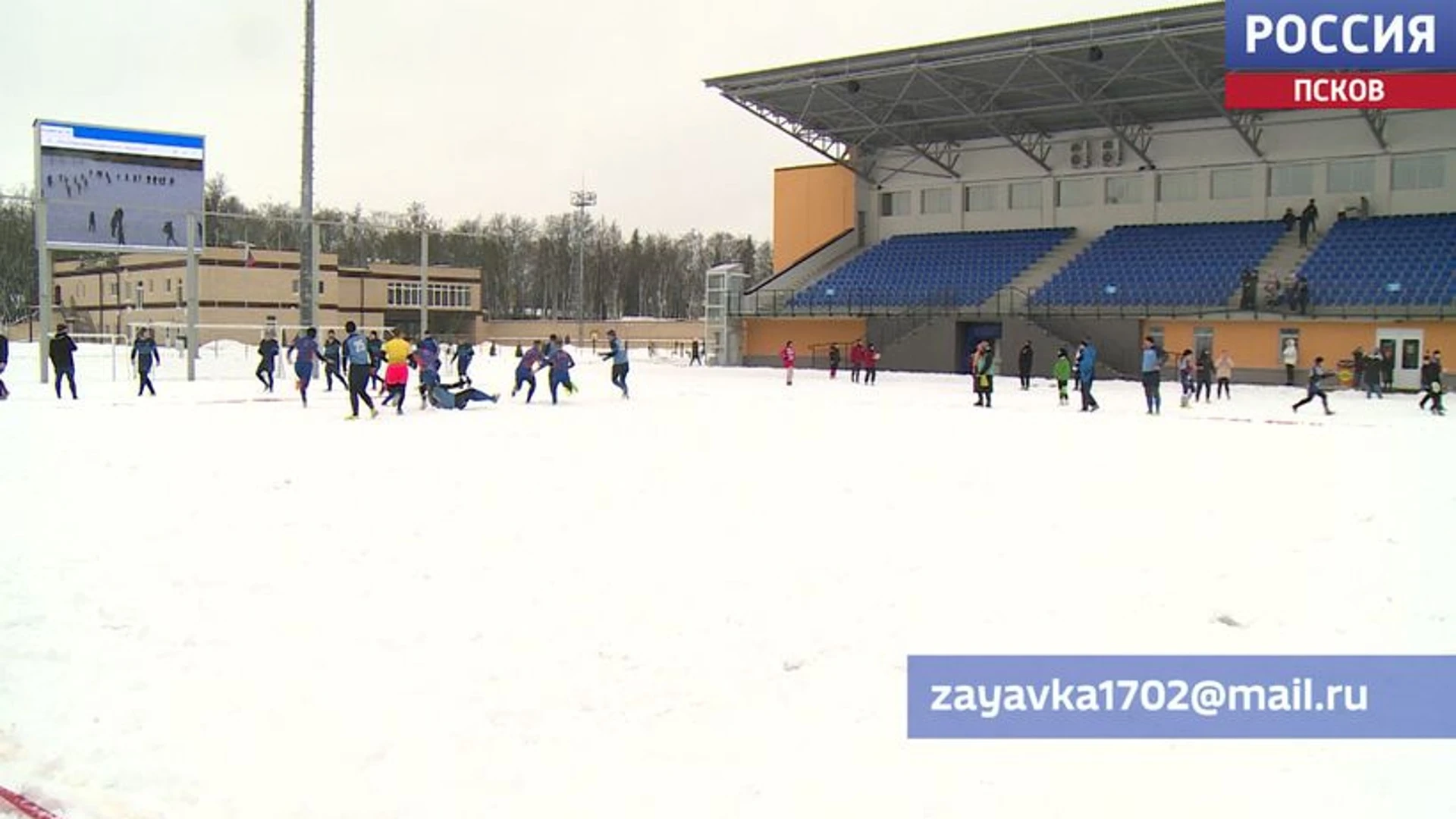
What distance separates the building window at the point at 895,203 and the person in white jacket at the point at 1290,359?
20.4 m

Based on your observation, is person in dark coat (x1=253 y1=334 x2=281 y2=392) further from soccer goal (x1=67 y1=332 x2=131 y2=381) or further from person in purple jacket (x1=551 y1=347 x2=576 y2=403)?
person in purple jacket (x1=551 y1=347 x2=576 y2=403)

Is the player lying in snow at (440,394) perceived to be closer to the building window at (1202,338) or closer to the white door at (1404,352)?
the building window at (1202,338)

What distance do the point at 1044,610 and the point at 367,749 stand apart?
4.61 m

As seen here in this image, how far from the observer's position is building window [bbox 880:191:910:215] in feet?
181

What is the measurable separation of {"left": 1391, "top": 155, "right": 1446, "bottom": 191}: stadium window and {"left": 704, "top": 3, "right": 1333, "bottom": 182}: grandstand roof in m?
2.12

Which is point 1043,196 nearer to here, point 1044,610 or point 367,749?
point 1044,610

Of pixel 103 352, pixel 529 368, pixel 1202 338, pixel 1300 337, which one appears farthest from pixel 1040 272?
pixel 103 352

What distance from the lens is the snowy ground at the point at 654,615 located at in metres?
5.56

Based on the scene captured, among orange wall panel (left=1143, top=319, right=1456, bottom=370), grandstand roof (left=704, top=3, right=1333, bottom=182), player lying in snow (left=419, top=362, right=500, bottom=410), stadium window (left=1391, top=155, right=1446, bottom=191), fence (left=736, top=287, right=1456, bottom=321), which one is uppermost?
grandstand roof (left=704, top=3, right=1333, bottom=182)

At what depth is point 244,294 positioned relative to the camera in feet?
268

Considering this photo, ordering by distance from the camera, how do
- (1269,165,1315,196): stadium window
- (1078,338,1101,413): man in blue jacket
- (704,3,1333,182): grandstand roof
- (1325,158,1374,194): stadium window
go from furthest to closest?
(1269,165,1315,196): stadium window < (1325,158,1374,194): stadium window < (704,3,1333,182): grandstand roof < (1078,338,1101,413): man in blue jacket

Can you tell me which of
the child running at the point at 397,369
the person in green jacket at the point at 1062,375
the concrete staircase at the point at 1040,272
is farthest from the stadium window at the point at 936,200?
the child running at the point at 397,369

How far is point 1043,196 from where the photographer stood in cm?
5062

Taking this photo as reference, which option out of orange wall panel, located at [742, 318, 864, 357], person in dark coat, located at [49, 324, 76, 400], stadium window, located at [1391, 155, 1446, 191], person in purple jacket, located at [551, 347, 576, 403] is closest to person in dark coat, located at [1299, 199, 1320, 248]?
stadium window, located at [1391, 155, 1446, 191]
